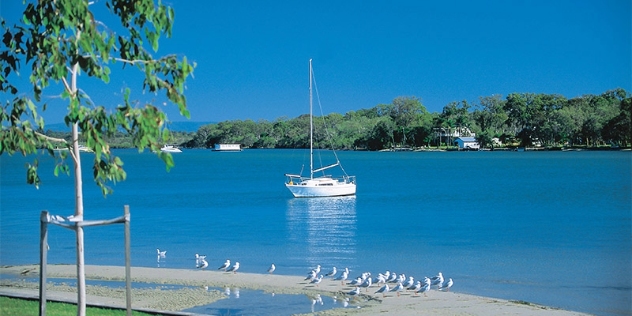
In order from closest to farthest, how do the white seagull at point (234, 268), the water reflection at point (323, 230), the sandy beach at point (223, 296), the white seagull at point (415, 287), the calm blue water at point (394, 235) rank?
the sandy beach at point (223, 296) → the white seagull at point (415, 287) → the white seagull at point (234, 268) → the calm blue water at point (394, 235) → the water reflection at point (323, 230)

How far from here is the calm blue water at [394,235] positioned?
75.6 feet

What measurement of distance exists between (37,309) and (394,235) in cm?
2231

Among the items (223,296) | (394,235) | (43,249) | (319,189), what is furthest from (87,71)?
(319,189)

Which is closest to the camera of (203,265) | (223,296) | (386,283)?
(223,296)

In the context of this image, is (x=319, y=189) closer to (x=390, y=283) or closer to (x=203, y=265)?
(x=203, y=265)

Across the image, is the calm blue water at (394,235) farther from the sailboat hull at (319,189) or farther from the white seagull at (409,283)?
the white seagull at (409,283)

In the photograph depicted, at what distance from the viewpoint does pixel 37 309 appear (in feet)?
46.9

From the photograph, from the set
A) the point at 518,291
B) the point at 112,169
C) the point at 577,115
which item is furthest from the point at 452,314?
the point at 577,115

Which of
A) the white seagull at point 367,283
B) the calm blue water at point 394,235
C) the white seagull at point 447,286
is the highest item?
the white seagull at point 367,283

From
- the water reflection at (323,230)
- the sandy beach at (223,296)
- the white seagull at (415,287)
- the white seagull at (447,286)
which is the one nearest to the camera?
the sandy beach at (223,296)

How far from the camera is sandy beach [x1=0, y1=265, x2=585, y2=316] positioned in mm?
16906

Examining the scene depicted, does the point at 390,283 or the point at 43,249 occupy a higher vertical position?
the point at 43,249

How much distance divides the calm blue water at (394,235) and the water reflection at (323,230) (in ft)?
0.23

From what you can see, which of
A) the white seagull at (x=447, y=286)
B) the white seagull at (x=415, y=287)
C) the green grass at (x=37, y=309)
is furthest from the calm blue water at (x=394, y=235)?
the green grass at (x=37, y=309)
